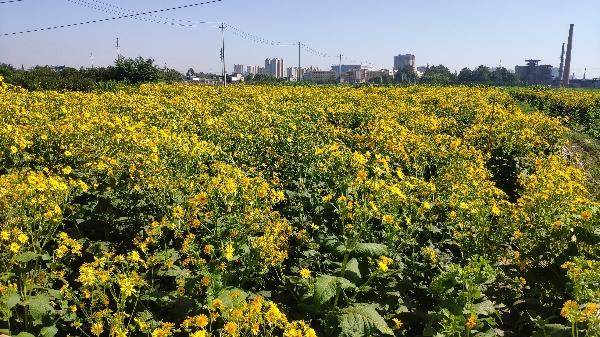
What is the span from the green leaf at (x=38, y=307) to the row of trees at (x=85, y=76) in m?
17.4

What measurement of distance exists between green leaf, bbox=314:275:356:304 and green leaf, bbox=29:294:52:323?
5.44 feet

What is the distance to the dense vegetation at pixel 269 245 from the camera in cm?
302

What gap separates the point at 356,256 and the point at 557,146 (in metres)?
6.78

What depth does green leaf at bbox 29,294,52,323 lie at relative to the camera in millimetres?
2992

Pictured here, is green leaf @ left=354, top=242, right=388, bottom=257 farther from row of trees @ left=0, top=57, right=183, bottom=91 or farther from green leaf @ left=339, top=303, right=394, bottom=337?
row of trees @ left=0, top=57, right=183, bottom=91

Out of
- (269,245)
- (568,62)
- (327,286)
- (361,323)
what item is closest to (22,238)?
(269,245)

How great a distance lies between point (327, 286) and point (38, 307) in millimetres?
1778

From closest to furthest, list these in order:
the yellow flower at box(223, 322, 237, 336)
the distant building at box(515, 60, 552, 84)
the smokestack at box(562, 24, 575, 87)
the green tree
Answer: the yellow flower at box(223, 322, 237, 336) < the green tree < the smokestack at box(562, 24, 575, 87) < the distant building at box(515, 60, 552, 84)

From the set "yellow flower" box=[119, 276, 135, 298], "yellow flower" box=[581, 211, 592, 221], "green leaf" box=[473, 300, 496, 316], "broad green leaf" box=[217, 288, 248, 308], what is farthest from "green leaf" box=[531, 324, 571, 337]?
"yellow flower" box=[119, 276, 135, 298]

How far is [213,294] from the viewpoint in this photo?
3033mm

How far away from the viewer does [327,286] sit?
3.25 metres

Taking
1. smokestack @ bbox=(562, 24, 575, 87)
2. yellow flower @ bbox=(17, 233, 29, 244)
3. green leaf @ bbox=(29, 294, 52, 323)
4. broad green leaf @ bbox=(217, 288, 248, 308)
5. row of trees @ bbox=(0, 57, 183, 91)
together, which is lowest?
green leaf @ bbox=(29, 294, 52, 323)

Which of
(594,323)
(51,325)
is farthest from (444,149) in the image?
(51,325)

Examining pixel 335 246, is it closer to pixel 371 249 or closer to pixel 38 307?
pixel 371 249
